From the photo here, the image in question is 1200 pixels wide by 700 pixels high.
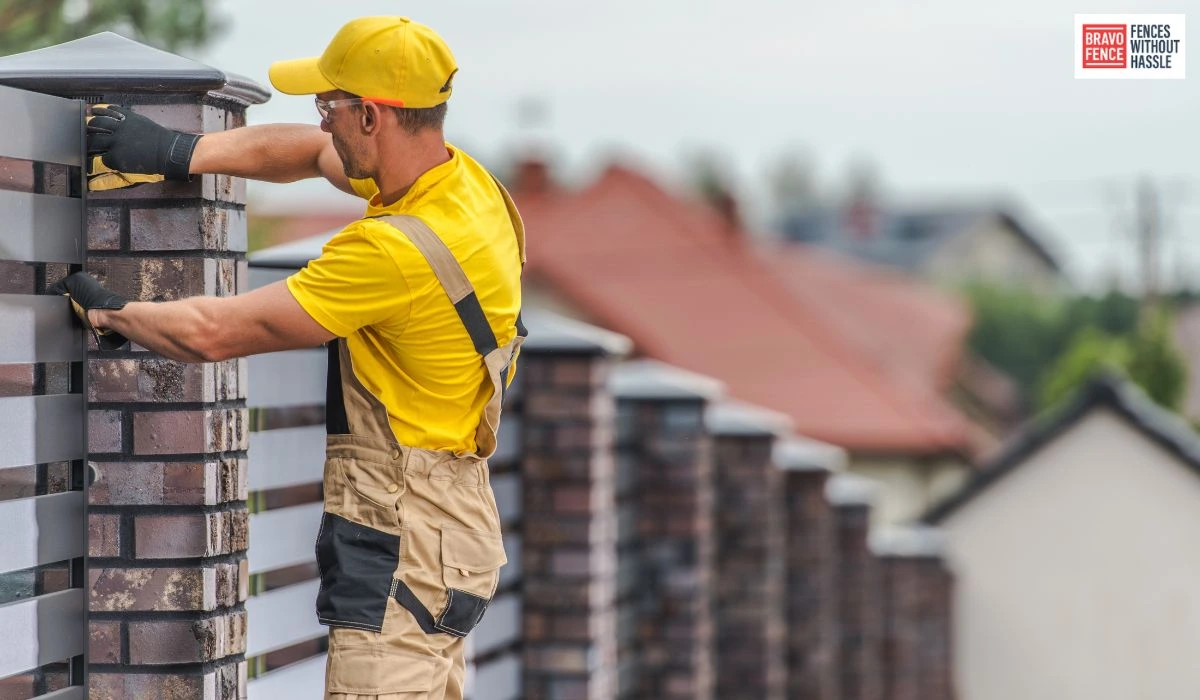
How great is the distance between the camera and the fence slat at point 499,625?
5.92 m

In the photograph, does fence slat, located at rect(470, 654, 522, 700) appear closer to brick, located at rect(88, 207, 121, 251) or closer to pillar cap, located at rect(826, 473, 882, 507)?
brick, located at rect(88, 207, 121, 251)

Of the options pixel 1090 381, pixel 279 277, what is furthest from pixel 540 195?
pixel 279 277

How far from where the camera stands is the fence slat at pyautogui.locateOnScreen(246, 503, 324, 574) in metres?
4.38

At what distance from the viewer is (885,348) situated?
1735 inches

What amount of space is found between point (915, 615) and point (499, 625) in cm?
985

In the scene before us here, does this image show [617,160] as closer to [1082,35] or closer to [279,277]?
[1082,35]

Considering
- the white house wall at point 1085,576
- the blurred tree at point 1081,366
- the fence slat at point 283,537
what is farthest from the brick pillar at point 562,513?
the blurred tree at point 1081,366

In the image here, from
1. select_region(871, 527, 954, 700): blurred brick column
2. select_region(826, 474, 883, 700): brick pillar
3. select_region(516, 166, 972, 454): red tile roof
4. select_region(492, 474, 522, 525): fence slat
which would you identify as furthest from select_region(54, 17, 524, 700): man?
select_region(516, 166, 972, 454): red tile roof

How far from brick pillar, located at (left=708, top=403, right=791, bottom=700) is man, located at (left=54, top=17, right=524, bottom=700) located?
5578 millimetres

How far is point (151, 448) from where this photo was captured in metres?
3.69

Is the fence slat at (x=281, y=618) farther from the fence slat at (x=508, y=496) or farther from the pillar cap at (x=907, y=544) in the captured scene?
the pillar cap at (x=907, y=544)

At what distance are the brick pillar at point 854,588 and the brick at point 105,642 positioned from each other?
366 inches

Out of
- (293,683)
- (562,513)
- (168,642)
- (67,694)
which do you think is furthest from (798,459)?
(67,694)

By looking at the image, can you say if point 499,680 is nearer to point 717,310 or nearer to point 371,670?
point 371,670
